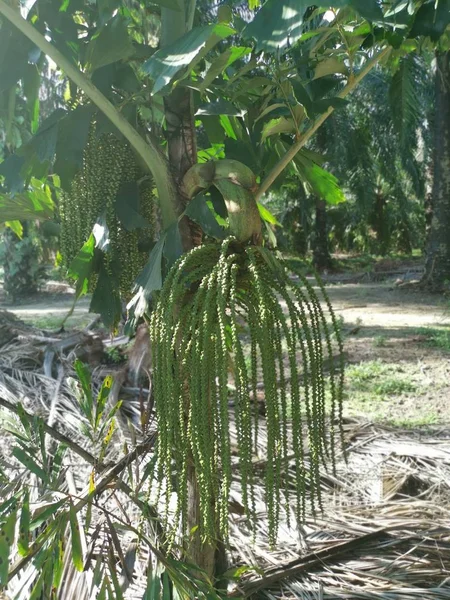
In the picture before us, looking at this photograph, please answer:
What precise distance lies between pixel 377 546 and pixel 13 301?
9409 millimetres

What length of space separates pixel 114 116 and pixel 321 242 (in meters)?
11.4

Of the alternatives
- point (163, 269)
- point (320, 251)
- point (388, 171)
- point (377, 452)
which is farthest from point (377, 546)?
point (388, 171)

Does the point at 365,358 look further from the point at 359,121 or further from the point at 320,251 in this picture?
the point at 359,121

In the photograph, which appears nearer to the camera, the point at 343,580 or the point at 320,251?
the point at 343,580

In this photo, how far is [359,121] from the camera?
12.6 m

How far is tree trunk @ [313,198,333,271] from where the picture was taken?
12.3 meters

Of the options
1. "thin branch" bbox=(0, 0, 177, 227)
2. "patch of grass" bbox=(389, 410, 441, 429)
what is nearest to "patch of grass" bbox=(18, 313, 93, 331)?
"patch of grass" bbox=(389, 410, 441, 429)

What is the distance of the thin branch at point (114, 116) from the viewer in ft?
4.60

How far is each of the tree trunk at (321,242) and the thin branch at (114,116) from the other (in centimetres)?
1098

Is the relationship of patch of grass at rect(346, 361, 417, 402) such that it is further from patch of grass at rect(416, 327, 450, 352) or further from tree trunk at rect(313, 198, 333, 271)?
tree trunk at rect(313, 198, 333, 271)

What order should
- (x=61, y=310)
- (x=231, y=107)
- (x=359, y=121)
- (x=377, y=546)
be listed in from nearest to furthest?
1. (x=231, y=107)
2. (x=377, y=546)
3. (x=61, y=310)
4. (x=359, y=121)

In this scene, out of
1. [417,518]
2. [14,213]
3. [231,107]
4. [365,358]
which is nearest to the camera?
[231,107]

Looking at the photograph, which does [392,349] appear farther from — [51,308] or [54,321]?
[51,308]

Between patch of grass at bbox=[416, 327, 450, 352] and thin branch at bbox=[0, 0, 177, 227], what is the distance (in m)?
4.38
